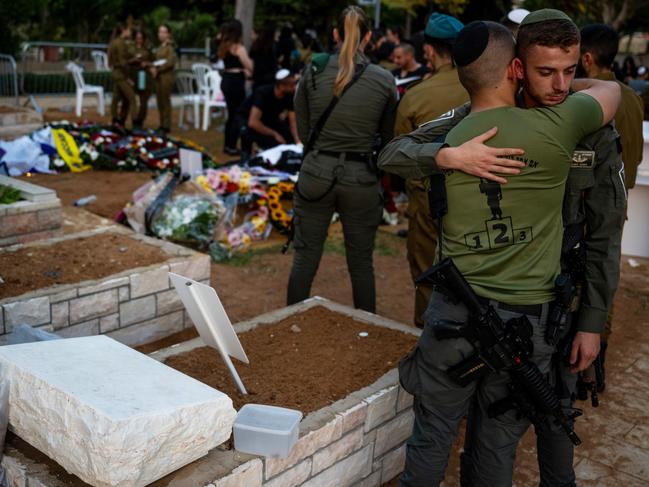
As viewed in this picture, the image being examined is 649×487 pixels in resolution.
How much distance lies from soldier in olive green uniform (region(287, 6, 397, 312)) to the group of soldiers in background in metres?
8.54

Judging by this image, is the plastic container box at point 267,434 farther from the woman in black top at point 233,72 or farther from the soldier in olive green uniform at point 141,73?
the soldier in olive green uniform at point 141,73

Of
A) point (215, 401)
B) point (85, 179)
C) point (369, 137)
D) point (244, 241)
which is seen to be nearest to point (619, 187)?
point (215, 401)

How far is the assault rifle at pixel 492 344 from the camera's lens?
95.5 inches

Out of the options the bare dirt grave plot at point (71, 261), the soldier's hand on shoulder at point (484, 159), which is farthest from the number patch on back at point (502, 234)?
the bare dirt grave plot at point (71, 261)

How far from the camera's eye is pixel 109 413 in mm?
2211

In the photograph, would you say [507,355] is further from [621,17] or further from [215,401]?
[621,17]

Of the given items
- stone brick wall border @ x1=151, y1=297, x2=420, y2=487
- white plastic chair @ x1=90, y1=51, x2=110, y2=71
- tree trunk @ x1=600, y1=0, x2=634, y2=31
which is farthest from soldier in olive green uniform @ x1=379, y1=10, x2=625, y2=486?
tree trunk @ x1=600, y1=0, x2=634, y2=31

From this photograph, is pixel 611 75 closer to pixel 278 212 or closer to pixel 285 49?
pixel 278 212

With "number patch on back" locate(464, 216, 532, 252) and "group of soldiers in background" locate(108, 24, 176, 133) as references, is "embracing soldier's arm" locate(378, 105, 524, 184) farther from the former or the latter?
"group of soldiers in background" locate(108, 24, 176, 133)

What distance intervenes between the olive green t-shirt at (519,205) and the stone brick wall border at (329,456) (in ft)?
2.83

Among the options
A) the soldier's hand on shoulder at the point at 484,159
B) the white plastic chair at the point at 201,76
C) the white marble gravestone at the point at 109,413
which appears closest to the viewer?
the white marble gravestone at the point at 109,413

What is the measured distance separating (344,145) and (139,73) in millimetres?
9070

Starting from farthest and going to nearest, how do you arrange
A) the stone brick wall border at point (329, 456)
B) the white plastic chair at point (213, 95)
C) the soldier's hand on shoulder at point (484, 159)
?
the white plastic chair at point (213, 95) → the stone brick wall border at point (329, 456) → the soldier's hand on shoulder at point (484, 159)

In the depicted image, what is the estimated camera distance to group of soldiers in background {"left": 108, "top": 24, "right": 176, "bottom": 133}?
1231cm
